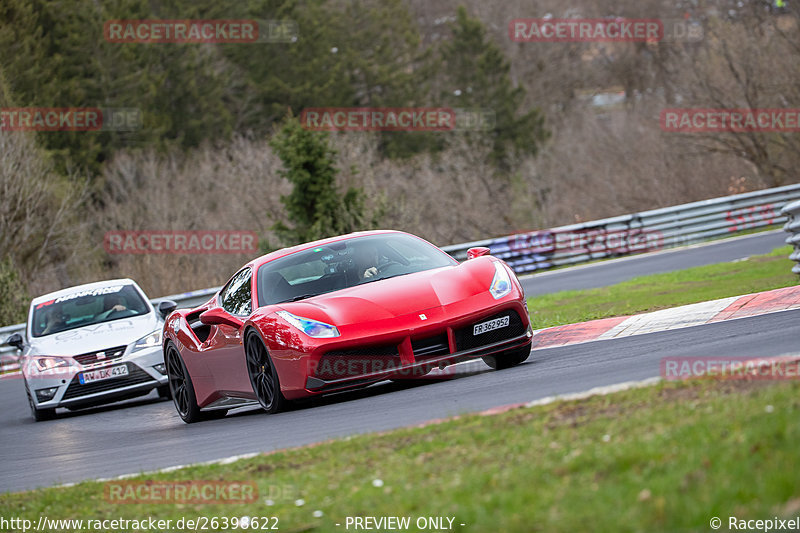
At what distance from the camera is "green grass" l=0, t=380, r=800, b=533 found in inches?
158

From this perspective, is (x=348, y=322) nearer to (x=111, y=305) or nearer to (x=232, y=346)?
(x=232, y=346)

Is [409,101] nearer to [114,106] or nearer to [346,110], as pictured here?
[346,110]

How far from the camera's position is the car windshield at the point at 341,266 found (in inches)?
371

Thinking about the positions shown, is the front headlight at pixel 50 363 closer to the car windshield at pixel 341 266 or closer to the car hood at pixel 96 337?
the car hood at pixel 96 337

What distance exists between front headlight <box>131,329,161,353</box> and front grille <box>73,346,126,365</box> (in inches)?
6.5

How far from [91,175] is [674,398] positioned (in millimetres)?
54616

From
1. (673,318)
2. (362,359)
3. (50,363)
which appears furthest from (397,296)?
(50,363)

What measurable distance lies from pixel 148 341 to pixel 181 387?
2.84 meters

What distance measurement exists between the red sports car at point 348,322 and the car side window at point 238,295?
0.02 m

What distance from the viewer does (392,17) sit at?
71.1 meters

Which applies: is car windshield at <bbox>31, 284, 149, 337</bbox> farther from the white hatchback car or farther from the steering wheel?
the steering wheel

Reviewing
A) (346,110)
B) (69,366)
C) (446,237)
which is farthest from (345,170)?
(69,366)

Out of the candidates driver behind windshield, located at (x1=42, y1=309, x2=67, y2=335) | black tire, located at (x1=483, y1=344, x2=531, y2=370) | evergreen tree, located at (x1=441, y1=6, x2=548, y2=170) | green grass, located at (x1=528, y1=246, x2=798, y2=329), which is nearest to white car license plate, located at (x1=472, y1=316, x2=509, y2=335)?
black tire, located at (x1=483, y1=344, x2=531, y2=370)

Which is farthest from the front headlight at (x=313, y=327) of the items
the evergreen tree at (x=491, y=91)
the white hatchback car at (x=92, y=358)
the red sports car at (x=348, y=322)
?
the evergreen tree at (x=491, y=91)
